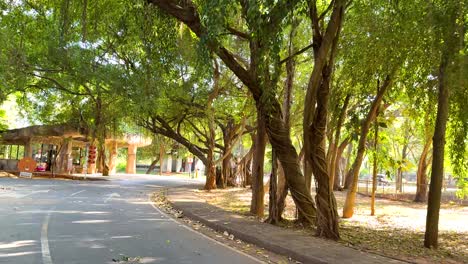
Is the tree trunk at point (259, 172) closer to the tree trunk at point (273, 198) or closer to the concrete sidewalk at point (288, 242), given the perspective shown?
the concrete sidewalk at point (288, 242)

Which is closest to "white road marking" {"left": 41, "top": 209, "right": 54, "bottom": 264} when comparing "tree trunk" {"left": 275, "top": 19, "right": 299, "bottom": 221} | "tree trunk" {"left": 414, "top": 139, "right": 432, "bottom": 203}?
"tree trunk" {"left": 275, "top": 19, "right": 299, "bottom": 221}

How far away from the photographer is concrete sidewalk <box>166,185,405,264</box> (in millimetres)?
8422

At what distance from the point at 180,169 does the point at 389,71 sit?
227ft

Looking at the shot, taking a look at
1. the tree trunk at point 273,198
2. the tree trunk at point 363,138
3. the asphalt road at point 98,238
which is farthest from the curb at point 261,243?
the tree trunk at point 363,138

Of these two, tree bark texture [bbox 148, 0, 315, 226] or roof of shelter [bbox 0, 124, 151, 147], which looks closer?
tree bark texture [bbox 148, 0, 315, 226]

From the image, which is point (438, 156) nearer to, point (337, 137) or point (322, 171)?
point (322, 171)

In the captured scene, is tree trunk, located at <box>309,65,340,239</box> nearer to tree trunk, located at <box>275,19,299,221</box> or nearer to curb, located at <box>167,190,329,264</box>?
curb, located at <box>167,190,329,264</box>

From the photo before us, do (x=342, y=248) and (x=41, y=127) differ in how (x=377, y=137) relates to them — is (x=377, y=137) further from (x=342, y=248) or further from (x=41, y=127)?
(x=41, y=127)

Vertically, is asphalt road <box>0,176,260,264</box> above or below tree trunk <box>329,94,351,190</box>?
below

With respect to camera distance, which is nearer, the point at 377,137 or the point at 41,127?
the point at 377,137

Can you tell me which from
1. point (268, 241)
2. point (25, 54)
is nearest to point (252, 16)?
point (268, 241)

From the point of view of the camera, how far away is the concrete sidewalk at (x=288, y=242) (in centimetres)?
842

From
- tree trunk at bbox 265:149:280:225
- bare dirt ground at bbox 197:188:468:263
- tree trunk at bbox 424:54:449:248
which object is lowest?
bare dirt ground at bbox 197:188:468:263

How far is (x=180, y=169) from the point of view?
264 feet
